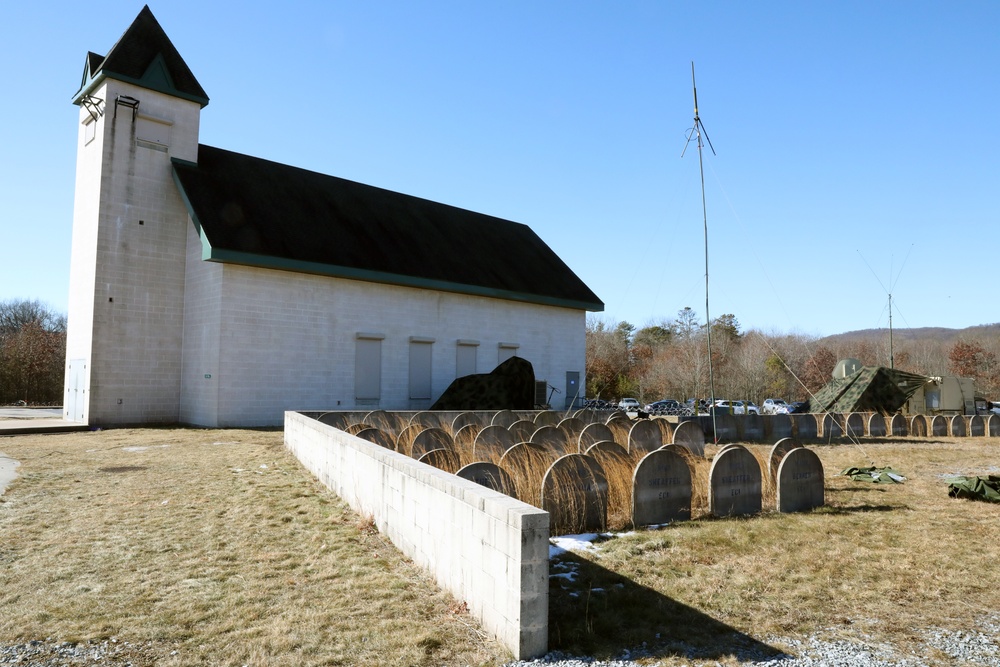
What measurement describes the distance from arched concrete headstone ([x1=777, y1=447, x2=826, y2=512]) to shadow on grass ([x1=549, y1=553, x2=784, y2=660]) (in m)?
3.83

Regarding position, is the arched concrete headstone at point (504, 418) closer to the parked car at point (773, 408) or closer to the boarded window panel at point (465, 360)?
the boarded window panel at point (465, 360)

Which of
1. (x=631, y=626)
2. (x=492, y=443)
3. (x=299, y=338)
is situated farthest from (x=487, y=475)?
(x=299, y=338)

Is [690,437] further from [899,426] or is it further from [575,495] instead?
[899,426]

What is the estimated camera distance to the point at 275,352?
69.1 ft

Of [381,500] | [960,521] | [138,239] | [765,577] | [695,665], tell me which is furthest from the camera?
[138,239]

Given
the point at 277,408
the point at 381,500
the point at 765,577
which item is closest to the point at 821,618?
the point at 765,577

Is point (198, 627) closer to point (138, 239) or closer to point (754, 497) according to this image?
point (754, 497)

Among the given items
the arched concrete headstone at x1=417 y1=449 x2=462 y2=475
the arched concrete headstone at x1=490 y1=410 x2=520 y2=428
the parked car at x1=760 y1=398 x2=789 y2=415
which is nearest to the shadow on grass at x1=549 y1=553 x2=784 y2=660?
the arched concrete headstone at x1=417 y1=449 x2=462 y2=475

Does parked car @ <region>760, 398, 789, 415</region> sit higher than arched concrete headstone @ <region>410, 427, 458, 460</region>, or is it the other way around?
arched concrete headstone @ <region>410, 427, 458, 460</region>

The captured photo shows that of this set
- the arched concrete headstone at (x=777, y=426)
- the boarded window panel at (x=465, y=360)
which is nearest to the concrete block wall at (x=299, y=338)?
the boarded window panel at (x=465, y=360)

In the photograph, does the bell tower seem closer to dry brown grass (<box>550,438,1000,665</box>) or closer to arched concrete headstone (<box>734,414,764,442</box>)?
arched concrete headstone (<box>734,414,764,442</box>)

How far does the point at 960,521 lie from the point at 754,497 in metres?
2.43

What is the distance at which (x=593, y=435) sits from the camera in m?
11.4

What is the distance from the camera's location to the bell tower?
20391 mm
